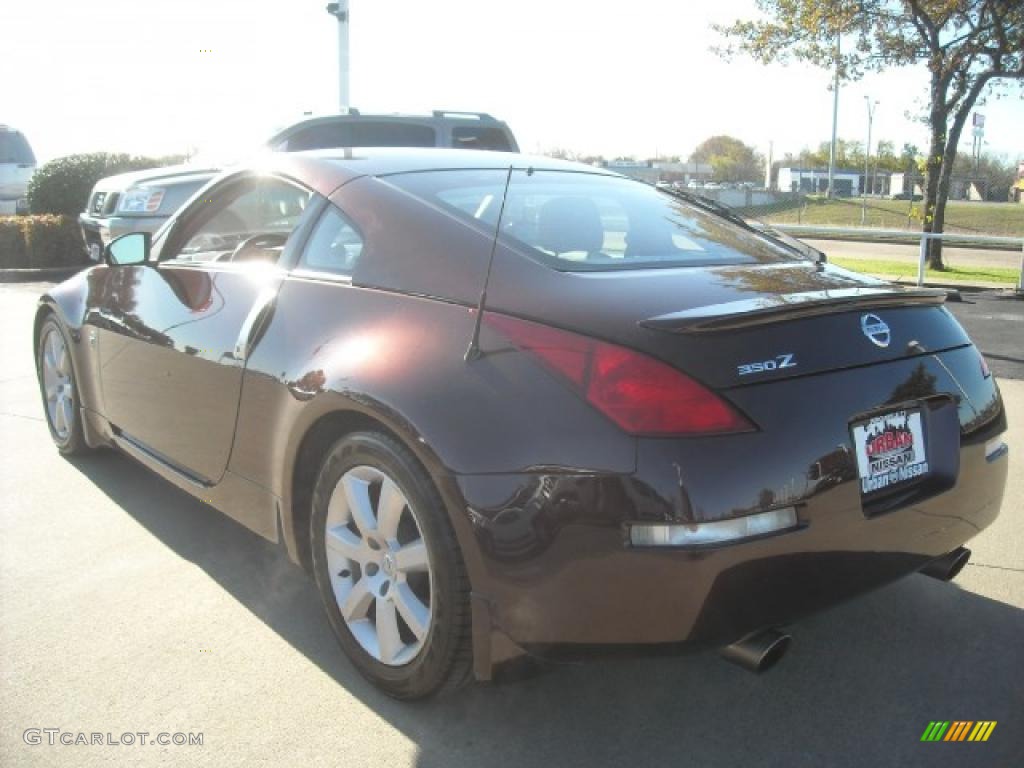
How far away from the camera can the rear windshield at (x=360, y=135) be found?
10039mm

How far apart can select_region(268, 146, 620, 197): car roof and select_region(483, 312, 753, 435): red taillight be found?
4.23 ft

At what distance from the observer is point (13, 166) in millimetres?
22250

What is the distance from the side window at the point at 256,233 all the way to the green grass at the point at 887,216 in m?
31.5

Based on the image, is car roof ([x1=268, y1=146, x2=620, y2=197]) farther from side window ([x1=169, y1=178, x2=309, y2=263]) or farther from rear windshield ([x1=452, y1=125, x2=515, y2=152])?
rear windshield ([x1=452, y1=125, x2=515, y2=152])

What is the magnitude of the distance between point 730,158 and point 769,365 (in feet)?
330

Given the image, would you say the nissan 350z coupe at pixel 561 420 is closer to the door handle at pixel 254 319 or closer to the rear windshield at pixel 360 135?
the door handle at pixel 254 319

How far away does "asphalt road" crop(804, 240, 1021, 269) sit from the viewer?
68.6ft

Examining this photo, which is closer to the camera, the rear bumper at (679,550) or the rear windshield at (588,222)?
the rear bumper at (679,550)

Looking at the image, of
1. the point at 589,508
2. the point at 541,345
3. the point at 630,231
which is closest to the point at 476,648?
the point at 589,508

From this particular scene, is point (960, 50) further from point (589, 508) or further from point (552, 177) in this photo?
point (589, 508)

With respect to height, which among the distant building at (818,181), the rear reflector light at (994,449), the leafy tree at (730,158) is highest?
the leafy tree at (730,158)

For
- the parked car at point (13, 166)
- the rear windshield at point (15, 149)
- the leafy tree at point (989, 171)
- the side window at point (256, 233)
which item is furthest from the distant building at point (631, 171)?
the leafy tree at point (989, 171)

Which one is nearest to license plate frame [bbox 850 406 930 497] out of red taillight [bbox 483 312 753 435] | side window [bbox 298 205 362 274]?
red taillight [bbox 483 312 753 435]

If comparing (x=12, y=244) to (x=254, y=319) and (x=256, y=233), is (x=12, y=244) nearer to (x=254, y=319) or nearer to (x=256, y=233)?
(x=256, y=233)
